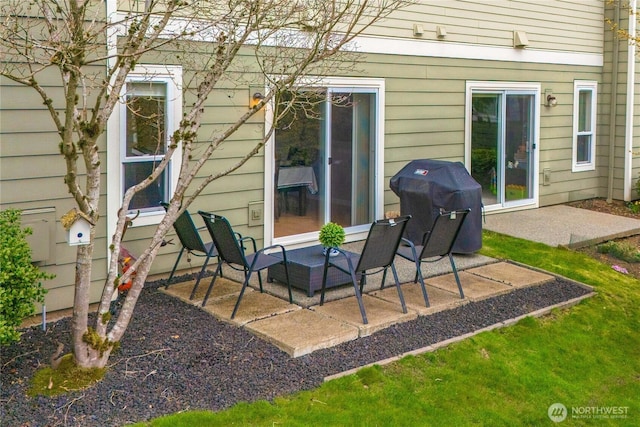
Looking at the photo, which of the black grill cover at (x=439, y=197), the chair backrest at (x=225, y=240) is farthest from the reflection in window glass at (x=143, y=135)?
the black grill cover at (x=439, y=197)

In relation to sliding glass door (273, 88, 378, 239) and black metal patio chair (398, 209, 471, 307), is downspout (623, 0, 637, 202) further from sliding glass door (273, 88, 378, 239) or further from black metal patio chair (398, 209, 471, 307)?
black metal patio chair (398, 209, 471, 307)

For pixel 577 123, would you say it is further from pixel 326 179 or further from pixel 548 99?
pixel 326 179

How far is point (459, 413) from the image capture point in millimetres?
4086

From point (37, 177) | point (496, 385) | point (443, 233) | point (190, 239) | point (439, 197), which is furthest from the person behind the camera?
point (439, 197)

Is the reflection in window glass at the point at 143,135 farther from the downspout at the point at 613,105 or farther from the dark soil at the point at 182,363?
the downspout at the point at 613,105

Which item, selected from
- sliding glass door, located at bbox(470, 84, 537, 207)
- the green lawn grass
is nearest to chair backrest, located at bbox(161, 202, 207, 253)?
the green lawn grass

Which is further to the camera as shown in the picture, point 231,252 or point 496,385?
point 231,252

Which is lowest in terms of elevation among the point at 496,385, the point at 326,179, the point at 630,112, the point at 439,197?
the point at 496,385

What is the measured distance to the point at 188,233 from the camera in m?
5.96

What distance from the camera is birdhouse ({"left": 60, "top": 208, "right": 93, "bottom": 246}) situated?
397 centimetres

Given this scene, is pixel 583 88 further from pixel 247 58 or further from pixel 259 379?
pixel 259 379

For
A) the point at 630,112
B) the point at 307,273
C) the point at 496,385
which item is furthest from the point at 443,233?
the point at 630,112

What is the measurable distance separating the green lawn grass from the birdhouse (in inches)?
46.8

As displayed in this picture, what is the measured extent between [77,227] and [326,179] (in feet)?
14.0
